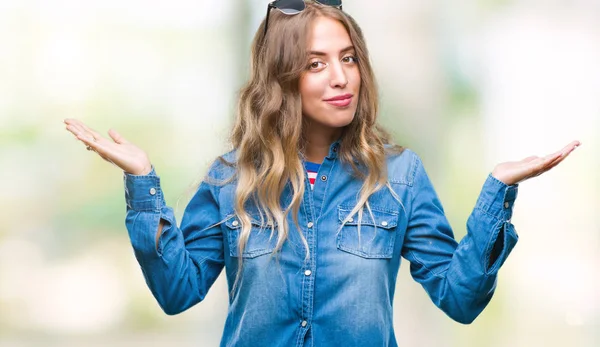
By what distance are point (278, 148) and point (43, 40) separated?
1657 mm

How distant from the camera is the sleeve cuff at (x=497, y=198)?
1.72 meters

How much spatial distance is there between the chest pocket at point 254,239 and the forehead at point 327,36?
0.38m

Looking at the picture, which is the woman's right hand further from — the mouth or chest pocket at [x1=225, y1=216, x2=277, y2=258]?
the mouth

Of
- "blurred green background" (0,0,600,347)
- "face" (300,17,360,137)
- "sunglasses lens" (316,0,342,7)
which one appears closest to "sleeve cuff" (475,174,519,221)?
"face" (300,17,360,137)

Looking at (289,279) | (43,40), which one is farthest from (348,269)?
(43,40)

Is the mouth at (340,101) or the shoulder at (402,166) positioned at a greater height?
the mouth at (340,101)

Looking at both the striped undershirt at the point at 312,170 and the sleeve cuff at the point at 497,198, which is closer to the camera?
the sleeve cuff at the point at 497,198

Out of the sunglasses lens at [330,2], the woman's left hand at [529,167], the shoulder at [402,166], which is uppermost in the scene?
the sunglasses lens at [330,2]

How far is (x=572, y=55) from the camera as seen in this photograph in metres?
3.33

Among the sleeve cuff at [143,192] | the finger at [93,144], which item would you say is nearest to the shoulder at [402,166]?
the sleeve cuff at [143,192]

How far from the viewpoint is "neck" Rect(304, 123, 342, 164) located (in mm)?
1965

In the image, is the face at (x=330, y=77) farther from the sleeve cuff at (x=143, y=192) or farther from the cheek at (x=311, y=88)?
the sleeve cuff at (x=143, y=192)

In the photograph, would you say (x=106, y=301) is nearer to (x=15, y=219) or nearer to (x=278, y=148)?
(x=15, y=219)

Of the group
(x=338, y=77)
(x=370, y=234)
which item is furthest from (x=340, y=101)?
(x=370, y=234)
